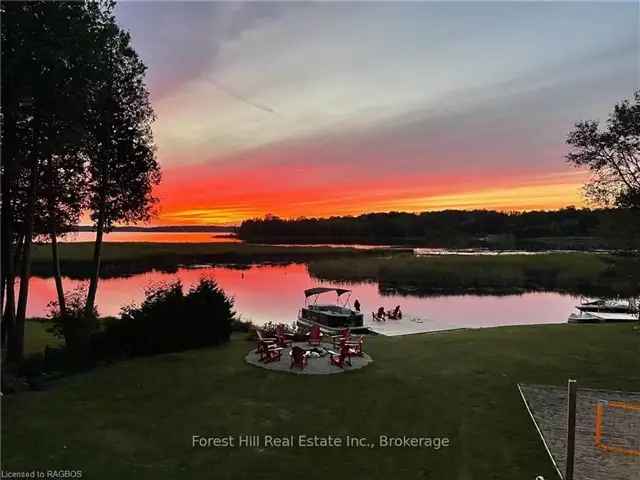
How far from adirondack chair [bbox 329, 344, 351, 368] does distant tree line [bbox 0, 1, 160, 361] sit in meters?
8.05

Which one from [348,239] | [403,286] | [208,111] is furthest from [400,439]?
[348,239]

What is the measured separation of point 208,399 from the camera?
10820 millimetres

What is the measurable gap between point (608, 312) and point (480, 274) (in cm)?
2434

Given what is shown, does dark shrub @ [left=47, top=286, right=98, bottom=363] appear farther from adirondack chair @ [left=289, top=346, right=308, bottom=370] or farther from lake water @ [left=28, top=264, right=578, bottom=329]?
lake water @ [left=28, top=264, right=578, bottom=329]

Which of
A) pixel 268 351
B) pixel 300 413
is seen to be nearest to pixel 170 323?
pixel 268 351

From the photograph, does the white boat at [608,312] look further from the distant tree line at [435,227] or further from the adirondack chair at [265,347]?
the distant tree line at [435,227]

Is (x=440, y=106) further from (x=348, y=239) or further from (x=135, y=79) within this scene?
(x=348, y=239)

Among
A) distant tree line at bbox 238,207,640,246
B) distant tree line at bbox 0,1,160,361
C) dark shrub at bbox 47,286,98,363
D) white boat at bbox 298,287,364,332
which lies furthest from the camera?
distant tree line at bbox 238,207,640,246

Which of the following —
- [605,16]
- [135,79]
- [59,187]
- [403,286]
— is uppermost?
[605,16]

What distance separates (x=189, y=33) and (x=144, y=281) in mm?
40670

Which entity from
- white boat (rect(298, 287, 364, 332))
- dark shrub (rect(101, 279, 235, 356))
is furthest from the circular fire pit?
white boat (rect(298, 287, 364, 332))

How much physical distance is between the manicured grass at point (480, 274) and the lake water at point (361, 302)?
14.7ft

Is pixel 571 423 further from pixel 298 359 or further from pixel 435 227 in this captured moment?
pixel 435 227

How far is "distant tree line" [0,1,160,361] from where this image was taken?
10.9m
